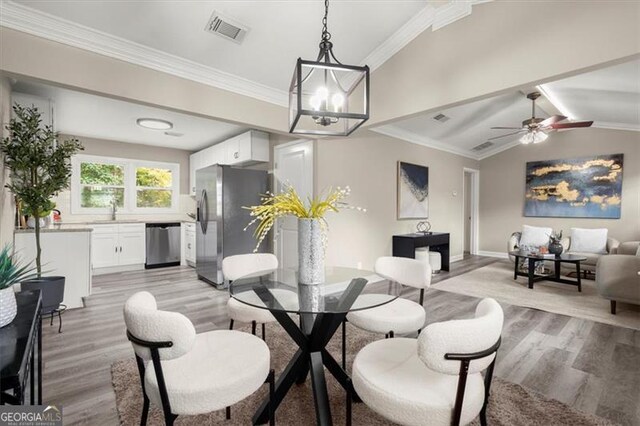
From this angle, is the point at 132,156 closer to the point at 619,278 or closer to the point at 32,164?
the point at 32,164

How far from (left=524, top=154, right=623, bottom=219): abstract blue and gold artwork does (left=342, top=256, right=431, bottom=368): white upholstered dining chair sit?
19.9ft

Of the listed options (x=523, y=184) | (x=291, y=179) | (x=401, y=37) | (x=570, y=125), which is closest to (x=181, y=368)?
(x=291, y=179)

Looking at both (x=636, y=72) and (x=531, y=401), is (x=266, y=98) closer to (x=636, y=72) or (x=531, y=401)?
(x=531, y=401)

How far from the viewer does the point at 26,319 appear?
1190mm

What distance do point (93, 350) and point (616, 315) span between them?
532 centimetres

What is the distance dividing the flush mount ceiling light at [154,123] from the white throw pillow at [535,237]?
672 centimetres

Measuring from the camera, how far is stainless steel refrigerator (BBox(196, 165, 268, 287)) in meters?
4.29

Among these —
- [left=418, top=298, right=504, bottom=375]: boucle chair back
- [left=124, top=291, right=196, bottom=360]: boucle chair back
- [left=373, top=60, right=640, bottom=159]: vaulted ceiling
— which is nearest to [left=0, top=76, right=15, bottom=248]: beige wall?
[left=124, top=291, right=196, bottom=360]: boucle chair back

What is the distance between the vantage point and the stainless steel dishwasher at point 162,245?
5.65 metres

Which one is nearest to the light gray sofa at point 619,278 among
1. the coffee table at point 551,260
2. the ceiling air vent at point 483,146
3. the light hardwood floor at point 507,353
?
the light hardwood floor at point 507,353

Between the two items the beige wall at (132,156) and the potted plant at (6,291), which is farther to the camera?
the beige wall at (132,156)

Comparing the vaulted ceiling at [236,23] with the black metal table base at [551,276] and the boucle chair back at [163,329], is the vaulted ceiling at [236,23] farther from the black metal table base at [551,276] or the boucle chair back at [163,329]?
the black metal table base at [551,276]

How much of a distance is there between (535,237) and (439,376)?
5793mm

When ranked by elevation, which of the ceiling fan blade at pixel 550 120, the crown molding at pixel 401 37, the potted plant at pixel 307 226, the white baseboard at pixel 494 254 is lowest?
the white baseboard at pixel 494 254
